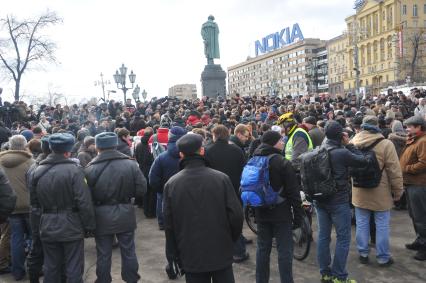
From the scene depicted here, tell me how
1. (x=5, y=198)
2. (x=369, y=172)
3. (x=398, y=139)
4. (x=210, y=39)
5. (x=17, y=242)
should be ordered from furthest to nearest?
(x=210, y=39), (x=398, y=139), (x=17, y=242), (x=369, y=172), (x=5, y=198)

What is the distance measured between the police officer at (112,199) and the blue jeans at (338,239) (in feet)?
7.58

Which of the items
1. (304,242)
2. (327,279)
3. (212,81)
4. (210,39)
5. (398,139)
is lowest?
(327,279)

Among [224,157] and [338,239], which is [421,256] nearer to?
[338,239]

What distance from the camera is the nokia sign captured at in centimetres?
11950

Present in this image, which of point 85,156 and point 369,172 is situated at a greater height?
point 85,156

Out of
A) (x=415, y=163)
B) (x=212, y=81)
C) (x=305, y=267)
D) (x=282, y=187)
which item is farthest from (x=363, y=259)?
(x=212, y=81)

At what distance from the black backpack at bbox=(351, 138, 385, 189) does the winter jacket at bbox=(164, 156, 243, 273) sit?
269 centimetres

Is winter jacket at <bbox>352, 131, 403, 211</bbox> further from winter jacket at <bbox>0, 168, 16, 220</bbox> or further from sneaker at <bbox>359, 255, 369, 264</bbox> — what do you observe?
winter jacket at <bbox>0, 168, 16, 220</bbox>

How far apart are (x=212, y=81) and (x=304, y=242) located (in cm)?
2215

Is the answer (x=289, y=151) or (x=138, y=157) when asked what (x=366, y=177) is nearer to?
(x=289, y=151)

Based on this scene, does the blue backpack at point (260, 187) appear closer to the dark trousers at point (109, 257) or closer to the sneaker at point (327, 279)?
the sneaker at point (327, 279)

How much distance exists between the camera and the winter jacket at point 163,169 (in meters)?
6.07

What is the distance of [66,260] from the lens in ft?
15.1

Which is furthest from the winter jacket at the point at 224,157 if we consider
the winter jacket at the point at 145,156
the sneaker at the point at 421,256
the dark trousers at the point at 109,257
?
the winter jacket at the point at 145,156
